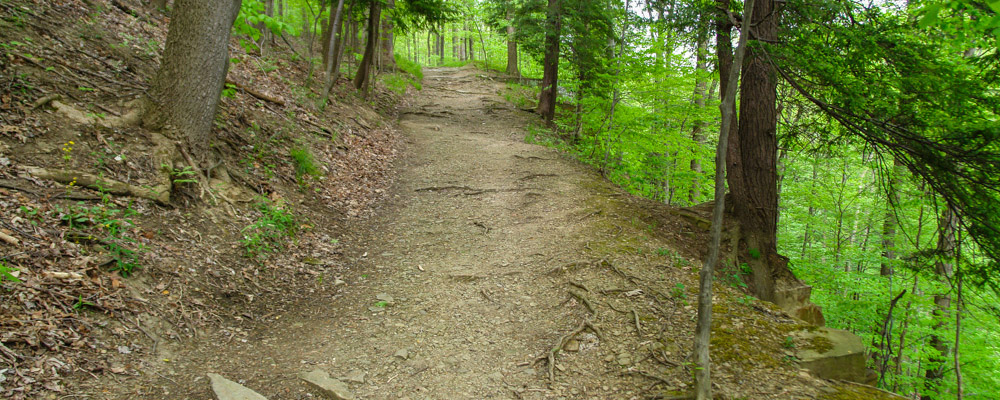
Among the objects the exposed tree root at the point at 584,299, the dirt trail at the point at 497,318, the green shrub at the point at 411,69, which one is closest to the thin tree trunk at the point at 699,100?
the dirt trail at the point at 497,318

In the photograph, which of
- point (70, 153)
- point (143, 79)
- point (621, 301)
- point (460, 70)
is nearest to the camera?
point (70, 153)

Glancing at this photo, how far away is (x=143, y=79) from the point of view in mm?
6367

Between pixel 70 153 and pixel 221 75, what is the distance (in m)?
1.80

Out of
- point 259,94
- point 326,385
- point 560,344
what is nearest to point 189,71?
point 259,94

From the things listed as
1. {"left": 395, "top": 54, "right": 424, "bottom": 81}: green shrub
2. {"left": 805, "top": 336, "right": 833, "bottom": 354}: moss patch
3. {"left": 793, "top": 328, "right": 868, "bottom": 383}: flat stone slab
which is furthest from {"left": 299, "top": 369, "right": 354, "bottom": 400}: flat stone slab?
{"left": 395, "top": 54, "right": 424, "bottom": 81}: green shrub

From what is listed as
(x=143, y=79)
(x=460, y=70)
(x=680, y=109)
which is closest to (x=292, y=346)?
(x=143, y=79)

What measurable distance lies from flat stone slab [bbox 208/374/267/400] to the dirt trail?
0.11 m

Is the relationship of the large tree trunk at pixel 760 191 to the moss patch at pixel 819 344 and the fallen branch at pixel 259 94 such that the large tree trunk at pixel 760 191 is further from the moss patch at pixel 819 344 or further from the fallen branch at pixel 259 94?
the fallen branch at pixel 259 94

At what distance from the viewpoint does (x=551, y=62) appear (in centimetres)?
1333

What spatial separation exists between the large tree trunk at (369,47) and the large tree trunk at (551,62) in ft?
15.5

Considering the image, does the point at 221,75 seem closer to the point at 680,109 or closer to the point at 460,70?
the point at 680,109

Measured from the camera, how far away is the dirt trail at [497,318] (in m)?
4.02

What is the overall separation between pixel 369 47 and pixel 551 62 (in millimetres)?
5199

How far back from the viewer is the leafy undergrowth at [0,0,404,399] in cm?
337
